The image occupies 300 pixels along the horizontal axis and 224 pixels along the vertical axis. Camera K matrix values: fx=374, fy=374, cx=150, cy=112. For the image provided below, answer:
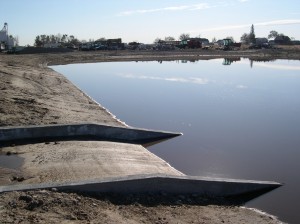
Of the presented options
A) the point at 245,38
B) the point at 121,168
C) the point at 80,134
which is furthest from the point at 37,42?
the point at 121,168

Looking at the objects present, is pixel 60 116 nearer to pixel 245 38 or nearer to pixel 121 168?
pixel 121 168

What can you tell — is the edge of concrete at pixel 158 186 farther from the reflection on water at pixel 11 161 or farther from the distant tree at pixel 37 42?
the distant tree at pixel 37 42

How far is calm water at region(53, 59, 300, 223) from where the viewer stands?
11098 millimetres

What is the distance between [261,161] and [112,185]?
6101mm

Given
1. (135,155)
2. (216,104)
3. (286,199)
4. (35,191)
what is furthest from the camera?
(216,104)

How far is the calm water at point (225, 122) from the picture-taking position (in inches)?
437

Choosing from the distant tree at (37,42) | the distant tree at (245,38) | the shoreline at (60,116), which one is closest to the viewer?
the shoreline at (60,116)

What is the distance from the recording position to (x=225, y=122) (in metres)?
17.3

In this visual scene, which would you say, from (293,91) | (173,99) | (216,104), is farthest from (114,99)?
(293,91)

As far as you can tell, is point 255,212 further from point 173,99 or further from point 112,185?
point 173,99

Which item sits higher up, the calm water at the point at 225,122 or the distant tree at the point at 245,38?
the distant tree at the point at 245,38

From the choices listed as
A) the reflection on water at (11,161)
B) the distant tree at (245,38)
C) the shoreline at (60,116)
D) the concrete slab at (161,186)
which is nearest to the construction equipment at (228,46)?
the distant tree at (245,38)

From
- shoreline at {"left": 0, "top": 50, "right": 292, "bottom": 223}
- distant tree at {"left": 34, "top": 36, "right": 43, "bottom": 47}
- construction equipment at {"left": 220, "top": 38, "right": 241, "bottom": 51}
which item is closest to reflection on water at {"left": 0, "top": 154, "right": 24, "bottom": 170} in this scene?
shoreline at {"left": 0, "top": 50, "right": 292, "bottom": 223}

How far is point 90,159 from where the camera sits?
34.8 ft
